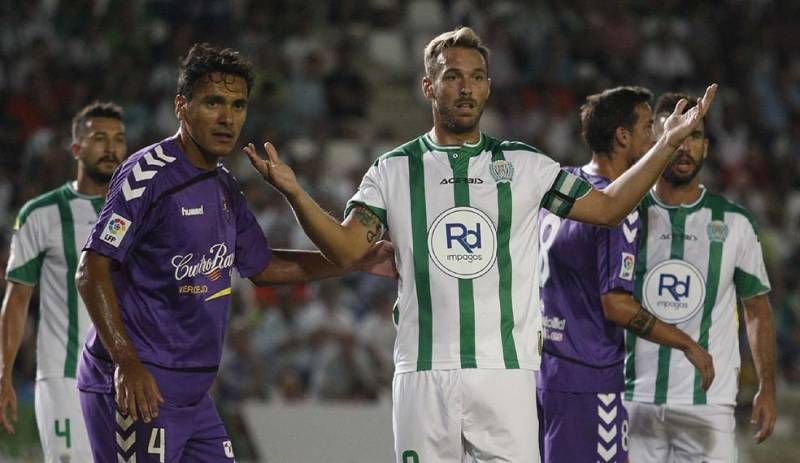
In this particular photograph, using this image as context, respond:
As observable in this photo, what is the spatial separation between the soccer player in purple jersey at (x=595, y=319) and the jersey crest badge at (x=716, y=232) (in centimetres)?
64

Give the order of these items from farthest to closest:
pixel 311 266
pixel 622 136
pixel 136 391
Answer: pixel 622 136 → pixel 311 266 → pixel 136 391

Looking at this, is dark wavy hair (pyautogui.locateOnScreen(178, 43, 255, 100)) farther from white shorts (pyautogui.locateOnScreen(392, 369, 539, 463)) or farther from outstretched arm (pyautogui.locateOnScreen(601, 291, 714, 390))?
outstretched arm (pyautogui.locateOnScreen(601, 291, 714, 390))

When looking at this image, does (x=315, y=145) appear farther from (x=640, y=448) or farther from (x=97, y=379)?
(x=97, y=379)

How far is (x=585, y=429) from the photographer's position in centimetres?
638

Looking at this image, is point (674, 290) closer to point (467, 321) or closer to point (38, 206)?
point (467, 321)

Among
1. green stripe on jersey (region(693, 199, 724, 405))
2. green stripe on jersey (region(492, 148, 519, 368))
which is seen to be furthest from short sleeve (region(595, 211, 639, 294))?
green stripe on jersey (region(492, 148, 519, 368))

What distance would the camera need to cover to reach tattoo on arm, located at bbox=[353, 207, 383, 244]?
18.0ft

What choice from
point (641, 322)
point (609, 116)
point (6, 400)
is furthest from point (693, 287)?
point (6, 400)

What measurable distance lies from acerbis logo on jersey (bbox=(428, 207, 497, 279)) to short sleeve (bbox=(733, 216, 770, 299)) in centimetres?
223

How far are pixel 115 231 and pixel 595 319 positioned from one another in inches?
101

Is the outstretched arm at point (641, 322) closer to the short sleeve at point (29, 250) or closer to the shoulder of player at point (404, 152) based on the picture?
the shoulder of player at point (404, 152)

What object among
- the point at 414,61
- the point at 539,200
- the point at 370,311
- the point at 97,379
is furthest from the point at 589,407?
the point at 414,61

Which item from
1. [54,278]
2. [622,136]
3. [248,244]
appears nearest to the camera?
[248,244]

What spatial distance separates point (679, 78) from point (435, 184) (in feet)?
38.5
